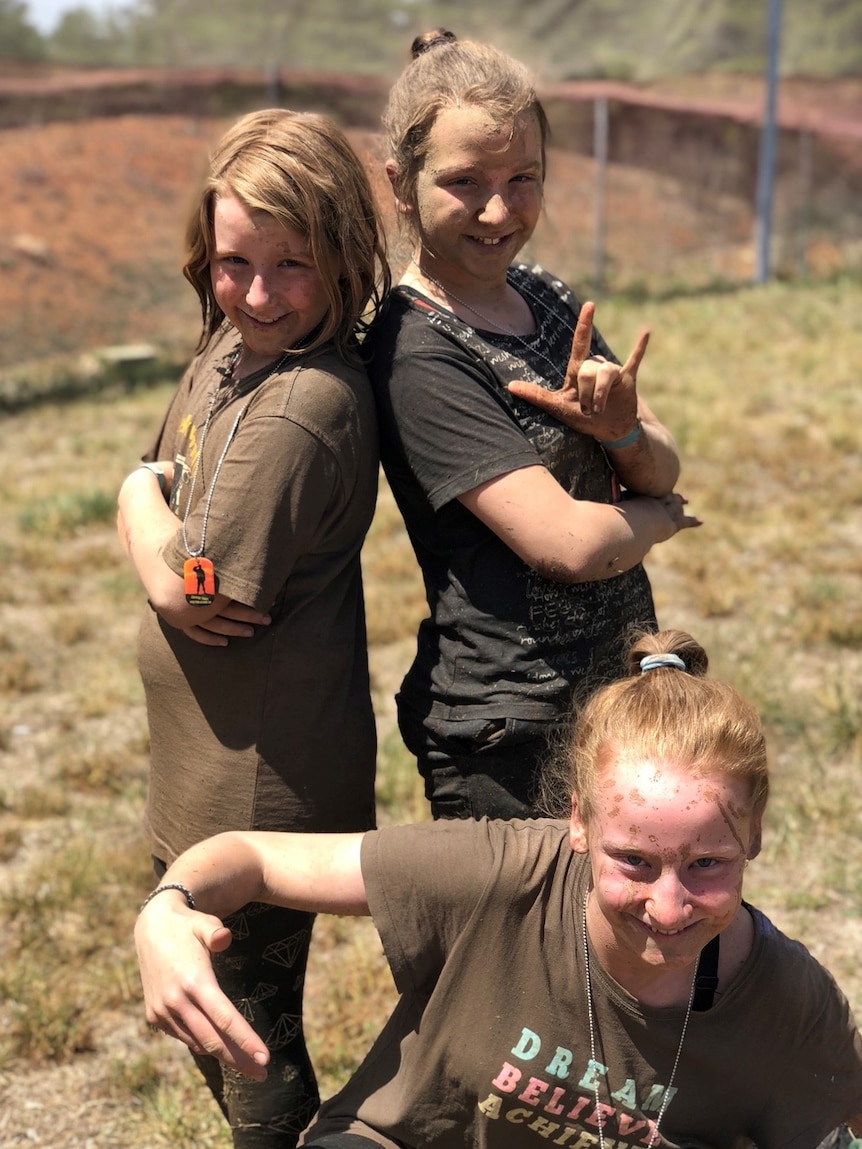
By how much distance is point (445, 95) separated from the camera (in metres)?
1.88

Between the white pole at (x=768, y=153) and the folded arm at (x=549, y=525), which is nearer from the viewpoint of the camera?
the folded arm at (x=549, y=525)

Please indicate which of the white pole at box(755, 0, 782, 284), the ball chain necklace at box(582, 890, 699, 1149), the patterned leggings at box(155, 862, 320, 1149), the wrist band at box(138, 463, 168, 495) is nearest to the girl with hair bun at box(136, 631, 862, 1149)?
the ball chain necklace at box(582, 890, 699, 1149)

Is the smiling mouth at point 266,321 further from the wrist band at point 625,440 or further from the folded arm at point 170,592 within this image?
the wrist band at point 625,440

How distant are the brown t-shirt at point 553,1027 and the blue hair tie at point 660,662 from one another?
0.94 feet

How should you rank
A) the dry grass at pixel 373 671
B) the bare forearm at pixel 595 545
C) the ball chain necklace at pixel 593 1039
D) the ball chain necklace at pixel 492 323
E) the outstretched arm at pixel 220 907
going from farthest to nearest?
1. the dry grass at pixel 373 671
2. the ball chain necklace at pixel 492 323
3. the bare forearm at pixel 595 545
4. the ball chain necklace at pixel 593 1039
5. the outstretched arm at pixel 220 907

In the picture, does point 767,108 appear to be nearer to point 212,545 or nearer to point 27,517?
point 27,517

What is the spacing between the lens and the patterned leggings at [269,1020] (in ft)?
6.48

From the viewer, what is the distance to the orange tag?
1772 mm

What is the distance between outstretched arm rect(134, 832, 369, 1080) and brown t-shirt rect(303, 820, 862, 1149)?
2.0 inches

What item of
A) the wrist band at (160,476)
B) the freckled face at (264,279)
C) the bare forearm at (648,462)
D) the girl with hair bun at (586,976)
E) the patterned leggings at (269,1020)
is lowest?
the patterned leggings at (269,1020)

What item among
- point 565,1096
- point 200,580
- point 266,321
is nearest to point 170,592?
point 200,580

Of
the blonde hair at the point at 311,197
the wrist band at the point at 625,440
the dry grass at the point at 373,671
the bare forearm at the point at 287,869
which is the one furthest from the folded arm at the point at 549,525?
the dry grass at the point at 373,671

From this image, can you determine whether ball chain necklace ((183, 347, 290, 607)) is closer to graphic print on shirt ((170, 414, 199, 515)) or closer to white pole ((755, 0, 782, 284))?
graphic print on shirt ((170, 414, 199, 515))

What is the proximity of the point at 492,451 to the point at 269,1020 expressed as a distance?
3.02 ft
